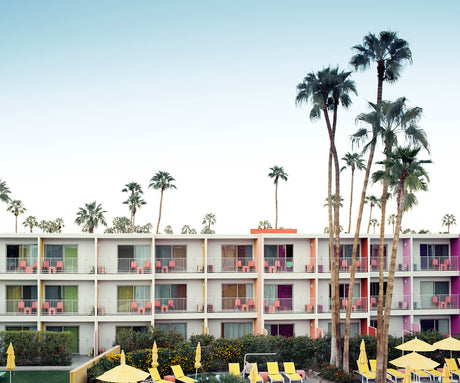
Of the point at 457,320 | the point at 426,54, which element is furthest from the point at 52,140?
the point at 457,320

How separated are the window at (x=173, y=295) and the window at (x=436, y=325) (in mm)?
15036

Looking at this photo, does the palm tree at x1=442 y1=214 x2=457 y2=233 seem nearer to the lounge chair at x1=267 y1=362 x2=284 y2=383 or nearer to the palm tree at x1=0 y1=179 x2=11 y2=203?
the palm tree at x1=0 y1=179 x2=11 y2=203

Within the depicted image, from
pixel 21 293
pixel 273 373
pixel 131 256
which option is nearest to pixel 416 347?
pixel 273 373

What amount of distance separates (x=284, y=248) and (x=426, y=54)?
13931mm

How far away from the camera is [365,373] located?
80.9 feet

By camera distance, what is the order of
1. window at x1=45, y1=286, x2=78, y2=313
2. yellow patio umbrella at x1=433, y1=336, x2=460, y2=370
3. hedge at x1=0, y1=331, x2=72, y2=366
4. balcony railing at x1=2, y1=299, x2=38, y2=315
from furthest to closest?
window at x1=45, y1=286, x2=78, y2=313
balcony railing at x1=2, y1=299, x2=38, y2=315
hedge at x1=0, y1=331, x2=72, y2=366
yellow patio umbrella at x1=433, y1=336, x2=460, y2=370

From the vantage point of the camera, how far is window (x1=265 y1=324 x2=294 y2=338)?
33375 millimetres

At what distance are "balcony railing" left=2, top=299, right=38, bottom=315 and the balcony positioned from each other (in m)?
10.1

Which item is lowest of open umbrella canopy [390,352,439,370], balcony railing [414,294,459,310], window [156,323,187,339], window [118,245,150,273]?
window [156,323,187,339]

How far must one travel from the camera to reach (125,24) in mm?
32406

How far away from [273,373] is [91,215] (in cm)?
3735

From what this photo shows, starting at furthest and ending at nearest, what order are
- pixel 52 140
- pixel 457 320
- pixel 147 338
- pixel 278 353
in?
pixel 52 140, pixel 457 320, pixel 147 338, pixel 278 353

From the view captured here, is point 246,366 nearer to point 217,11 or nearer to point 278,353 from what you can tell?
point 278,353

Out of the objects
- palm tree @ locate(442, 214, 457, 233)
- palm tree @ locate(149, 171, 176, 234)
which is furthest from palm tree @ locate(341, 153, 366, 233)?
palm tree @ locate(442, 214, 457, 233)
